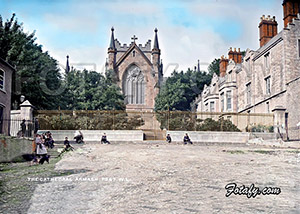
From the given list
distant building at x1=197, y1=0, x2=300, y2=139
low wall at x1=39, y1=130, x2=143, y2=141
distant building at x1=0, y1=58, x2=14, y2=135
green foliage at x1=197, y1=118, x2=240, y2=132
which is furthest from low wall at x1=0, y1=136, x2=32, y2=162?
distant building at x1=197, y1=0, x2=300, y2=139

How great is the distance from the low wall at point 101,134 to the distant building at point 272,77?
459 inches

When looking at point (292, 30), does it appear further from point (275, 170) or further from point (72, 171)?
point (72, 171)

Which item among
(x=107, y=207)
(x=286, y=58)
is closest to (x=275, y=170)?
(x=107, y=207)

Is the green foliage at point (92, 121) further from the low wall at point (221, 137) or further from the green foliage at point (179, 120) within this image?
the low wall at point (221, 137)

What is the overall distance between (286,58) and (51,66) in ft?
82.4

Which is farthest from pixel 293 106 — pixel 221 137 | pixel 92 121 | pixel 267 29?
pixel 92 121

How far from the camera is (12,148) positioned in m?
16.7

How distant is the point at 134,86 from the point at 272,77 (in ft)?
134

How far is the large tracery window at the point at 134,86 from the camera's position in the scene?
242 ft

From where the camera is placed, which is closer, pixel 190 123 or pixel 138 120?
pixel 138 120

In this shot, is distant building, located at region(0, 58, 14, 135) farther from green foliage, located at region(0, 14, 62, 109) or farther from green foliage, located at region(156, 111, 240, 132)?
green foliage, located at region(156, 111, 240, 132)

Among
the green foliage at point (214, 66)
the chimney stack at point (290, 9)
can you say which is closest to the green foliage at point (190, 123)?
the chimney stack at point (290, 9)

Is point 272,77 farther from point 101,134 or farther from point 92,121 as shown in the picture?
point 92,121

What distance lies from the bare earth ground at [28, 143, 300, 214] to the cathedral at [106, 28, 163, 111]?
58360mm
